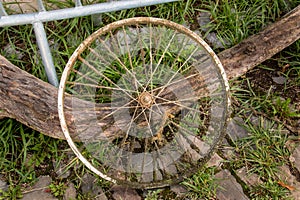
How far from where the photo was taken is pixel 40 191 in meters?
2.97

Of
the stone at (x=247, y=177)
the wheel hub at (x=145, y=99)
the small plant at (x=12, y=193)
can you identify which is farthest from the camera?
the stone at (x=247, y=177)

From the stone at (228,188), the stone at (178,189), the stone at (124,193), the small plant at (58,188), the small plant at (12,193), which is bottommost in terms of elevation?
the stone at (228,188)

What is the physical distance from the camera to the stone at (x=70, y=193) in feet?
9.68

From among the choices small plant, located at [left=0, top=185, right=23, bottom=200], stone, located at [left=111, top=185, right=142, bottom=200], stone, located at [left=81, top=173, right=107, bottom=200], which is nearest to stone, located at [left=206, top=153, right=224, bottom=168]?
stone, located at [left=111, top=185, right=142, bottom=200]

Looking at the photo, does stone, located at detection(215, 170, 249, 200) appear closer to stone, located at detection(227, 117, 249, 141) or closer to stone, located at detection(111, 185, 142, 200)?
stone, located at detection(227, 117, 249, 141)

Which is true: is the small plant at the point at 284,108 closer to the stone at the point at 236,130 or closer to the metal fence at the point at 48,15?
the stone at the point at 236,130

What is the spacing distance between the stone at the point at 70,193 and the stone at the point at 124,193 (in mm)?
234

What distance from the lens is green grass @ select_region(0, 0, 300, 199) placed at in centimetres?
300

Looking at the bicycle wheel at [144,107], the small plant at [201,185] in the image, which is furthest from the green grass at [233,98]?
the bicycle wheel at [144,107]

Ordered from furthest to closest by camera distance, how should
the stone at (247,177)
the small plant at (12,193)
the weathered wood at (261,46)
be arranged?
the weathered wood at (261,46) < the stone at (247,177) < the small plant at (12,193)

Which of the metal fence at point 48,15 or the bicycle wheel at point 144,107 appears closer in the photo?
the bicycle wheel at point 144,107

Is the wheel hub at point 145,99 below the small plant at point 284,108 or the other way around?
the other way around

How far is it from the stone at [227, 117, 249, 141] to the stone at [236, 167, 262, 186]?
0.73 feet

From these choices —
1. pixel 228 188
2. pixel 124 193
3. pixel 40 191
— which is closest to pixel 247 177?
pixel 228 188
